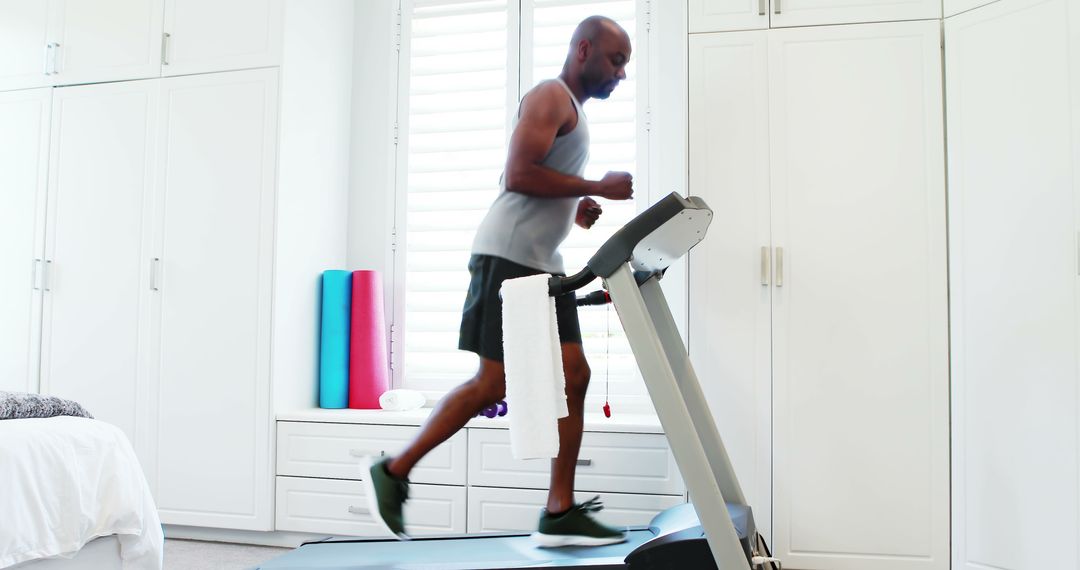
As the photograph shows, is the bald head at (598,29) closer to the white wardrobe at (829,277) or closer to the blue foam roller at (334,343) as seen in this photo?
the white wardrobe at (829,277)

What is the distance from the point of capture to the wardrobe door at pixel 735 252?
223 centimetres

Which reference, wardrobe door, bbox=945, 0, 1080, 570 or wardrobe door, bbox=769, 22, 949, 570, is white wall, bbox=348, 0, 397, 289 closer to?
wardrobe door, bbox=769, 22, 949, 570

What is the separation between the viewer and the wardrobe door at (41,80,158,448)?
273 cm

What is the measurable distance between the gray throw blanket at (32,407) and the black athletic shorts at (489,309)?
1.02 m

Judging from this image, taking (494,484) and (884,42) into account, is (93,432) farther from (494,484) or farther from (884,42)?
(884,42)

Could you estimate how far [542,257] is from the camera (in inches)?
72.7

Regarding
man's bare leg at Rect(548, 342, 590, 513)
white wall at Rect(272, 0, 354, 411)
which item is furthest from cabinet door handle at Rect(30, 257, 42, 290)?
man's bare leg at Rect(548, 342, 590, 513)

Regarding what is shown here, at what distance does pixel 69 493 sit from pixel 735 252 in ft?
6.18

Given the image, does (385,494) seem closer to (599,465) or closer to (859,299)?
(599,465)

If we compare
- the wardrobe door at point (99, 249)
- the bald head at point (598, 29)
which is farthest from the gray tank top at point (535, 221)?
the wardrobe door at point (99, 249)

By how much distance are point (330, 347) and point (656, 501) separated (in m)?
1.37

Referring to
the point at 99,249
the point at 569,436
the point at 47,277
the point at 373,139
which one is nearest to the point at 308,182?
the point at 373,139

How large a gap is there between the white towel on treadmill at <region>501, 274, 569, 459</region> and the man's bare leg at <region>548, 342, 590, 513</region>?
29 cm

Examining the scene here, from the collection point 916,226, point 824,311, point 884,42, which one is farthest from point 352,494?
point 884,42
